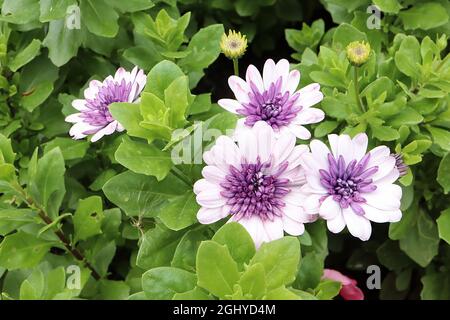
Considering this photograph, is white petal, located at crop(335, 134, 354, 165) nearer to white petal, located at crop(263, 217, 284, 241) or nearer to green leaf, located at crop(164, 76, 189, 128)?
white petal, located at crop(263, 217, 284, 241)

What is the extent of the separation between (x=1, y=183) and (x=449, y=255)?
1.11m

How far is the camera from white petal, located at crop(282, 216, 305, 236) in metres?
0.94

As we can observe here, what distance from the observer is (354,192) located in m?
0.95

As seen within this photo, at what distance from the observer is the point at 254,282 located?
34.9 inches

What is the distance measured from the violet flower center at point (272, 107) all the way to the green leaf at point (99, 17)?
461 millimetres

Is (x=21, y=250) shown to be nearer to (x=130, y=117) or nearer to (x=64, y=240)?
(x=64, y=240)

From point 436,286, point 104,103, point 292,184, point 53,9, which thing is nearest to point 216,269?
point 292,184

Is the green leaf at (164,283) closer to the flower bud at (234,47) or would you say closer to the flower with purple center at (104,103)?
the flower with purple center at (104,103)

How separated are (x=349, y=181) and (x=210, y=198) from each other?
0.72ft

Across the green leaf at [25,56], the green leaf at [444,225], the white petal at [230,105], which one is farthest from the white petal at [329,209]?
the green leaf at [25,56]

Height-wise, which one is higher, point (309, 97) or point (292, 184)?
point (309, 97)

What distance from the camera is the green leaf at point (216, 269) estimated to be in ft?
2.88

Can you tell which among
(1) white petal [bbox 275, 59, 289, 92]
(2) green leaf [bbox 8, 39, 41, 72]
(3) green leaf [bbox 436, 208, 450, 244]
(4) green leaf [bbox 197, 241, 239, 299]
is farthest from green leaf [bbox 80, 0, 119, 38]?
(3) green leaf [bbox 436, 208, 450, 244]
